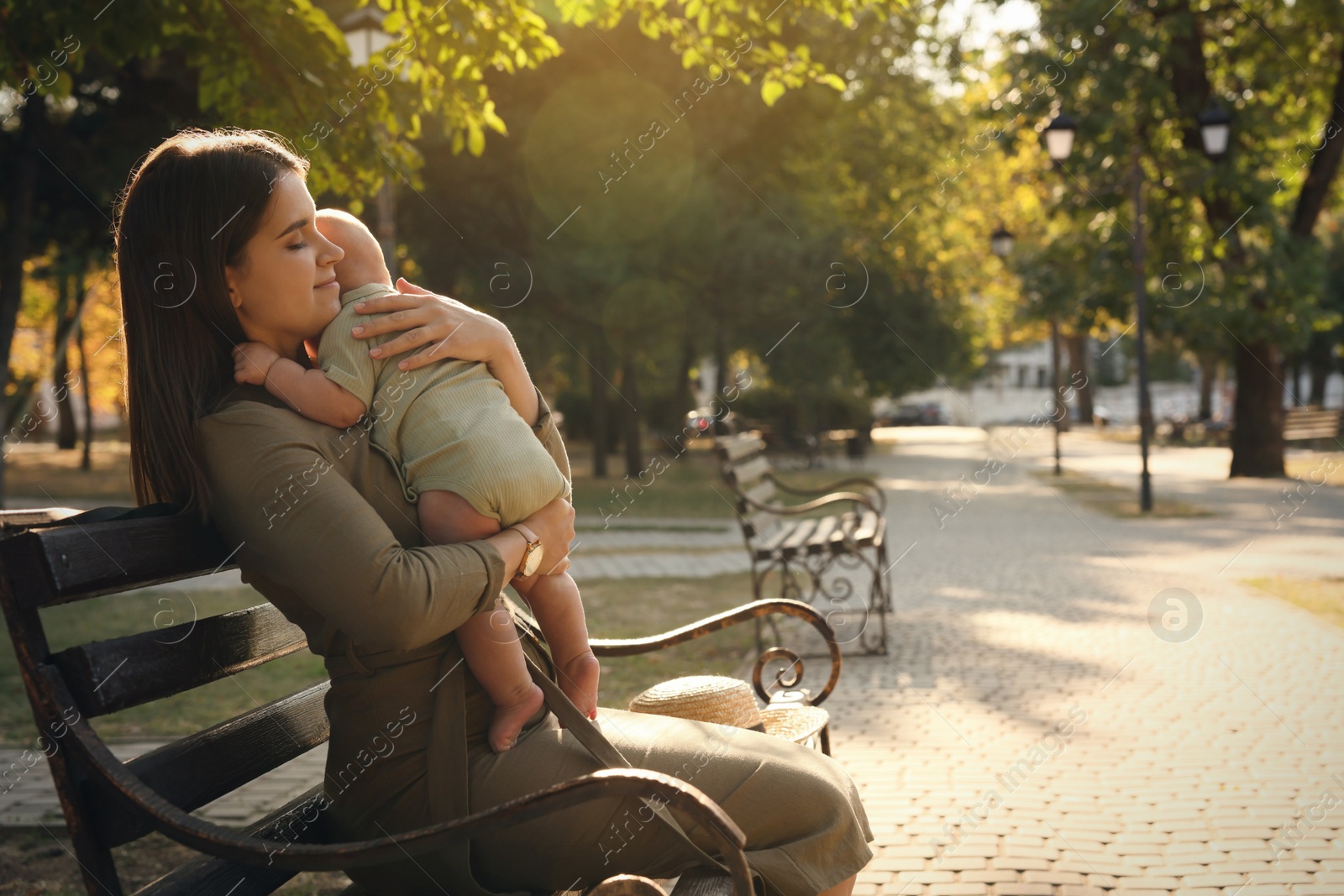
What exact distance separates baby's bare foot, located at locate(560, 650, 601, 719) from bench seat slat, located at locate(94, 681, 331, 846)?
511 mm

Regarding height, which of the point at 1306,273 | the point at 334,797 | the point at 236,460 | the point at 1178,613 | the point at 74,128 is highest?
the point at 74,128

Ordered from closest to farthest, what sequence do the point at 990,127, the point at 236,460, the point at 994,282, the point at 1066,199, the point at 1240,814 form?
1. the point at 236,460
2. the point at 1240,814
3. the point at 1066,199
4. the point at 990,127
5. the point at 994,282

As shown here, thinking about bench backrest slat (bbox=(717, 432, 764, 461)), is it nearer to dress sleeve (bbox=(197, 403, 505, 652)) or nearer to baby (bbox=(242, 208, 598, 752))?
baby (bbox=(242, 208, 598, 752))

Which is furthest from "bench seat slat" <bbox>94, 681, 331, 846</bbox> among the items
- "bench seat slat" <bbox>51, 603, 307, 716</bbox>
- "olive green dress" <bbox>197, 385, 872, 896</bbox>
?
"olive green dress" <bbox>197, 385, 872, 896</bbox>

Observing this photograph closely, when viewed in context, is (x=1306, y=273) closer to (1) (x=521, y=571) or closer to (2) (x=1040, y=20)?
(2) (x=1040, y=20)

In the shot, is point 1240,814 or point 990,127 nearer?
point 1240,814

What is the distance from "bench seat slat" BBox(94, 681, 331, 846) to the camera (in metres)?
2.00

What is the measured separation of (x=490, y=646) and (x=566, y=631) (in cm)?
41

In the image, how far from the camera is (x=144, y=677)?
203 cm

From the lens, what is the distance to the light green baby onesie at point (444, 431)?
2105mm

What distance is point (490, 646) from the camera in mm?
2094

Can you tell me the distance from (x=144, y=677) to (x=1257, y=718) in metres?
5.08

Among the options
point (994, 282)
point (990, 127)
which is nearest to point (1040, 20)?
point (990, 127)

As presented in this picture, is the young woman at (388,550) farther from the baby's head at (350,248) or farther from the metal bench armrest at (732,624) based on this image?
the metal bench armrest at (732,624)
